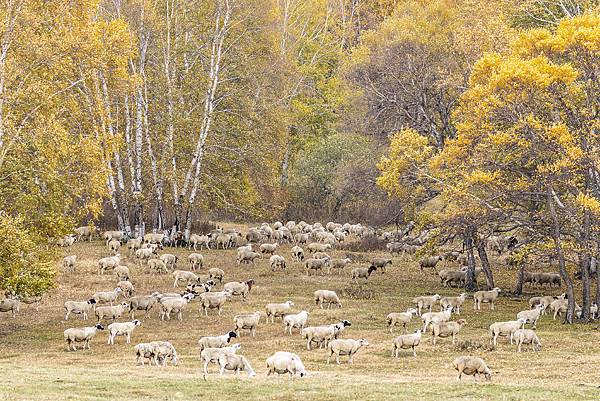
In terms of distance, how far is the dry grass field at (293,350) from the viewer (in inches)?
783

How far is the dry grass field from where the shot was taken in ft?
65.3

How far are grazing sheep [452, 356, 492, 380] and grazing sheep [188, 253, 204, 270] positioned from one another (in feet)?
79.2

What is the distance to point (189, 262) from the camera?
153ft

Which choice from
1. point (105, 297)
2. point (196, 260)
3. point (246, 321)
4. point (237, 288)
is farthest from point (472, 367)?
point (196, 260)

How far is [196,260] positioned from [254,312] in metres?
12.0

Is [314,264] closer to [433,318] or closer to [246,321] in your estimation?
[433,318]

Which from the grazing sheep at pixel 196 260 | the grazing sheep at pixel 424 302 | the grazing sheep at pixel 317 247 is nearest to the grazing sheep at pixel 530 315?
the grazing sheep at pixel 424 302

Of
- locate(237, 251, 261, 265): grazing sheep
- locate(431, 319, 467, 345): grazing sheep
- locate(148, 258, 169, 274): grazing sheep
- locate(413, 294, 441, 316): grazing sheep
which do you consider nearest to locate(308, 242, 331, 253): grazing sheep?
locate(237, 251, 261, 265): grazing sheep

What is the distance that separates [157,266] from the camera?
43.0m

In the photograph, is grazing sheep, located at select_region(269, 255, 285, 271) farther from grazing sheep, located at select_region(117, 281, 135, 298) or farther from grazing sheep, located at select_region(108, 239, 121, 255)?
grazing sheep, located at select_region(117, 281, 135, 298)

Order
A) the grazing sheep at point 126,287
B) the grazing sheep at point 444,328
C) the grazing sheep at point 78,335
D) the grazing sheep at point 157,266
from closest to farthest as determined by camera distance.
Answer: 1. the grazing sheep at point 78,335
2. the grazing sheep at point 444,328
3. the grazing sheep at point 126,287
4. the grazing sheep at point 157,266

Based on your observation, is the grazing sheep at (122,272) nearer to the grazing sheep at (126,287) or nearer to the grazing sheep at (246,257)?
the grazing sheep at (126,287)

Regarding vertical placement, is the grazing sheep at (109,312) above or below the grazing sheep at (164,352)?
above

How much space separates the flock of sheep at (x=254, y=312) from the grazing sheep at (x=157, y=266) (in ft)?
0.16
